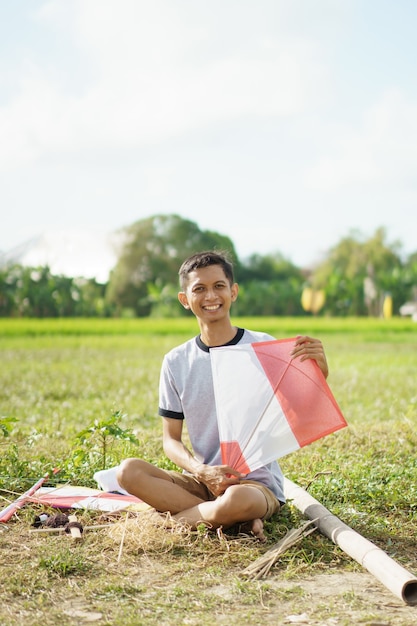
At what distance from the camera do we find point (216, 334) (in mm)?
3643

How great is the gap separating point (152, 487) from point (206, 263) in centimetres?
104

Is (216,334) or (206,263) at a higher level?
(206,263)

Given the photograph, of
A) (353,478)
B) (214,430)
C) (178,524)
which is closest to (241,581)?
(178,524)

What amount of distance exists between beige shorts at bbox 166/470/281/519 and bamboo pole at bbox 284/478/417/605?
17 cm

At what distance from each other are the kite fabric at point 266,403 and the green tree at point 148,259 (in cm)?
2209

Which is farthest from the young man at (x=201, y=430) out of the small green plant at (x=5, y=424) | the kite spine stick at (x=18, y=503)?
the small green plant at (x=5, y=424)

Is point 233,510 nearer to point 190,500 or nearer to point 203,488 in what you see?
point 190,500

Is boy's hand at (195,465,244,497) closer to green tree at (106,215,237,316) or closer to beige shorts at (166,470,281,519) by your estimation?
beige shorts at (166,470,281,519)

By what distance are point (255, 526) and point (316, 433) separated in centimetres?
51

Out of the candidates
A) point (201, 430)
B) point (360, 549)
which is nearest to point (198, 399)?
point (201, 430)

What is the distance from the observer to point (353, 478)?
4.27 metres

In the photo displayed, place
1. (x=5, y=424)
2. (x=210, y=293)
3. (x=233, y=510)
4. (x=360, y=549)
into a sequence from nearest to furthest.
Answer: (x=360, y=549) < (x=233, y=510) < (x=210, y=293) < (x=5, y=424)

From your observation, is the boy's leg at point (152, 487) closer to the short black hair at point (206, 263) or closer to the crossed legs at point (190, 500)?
the crossed legs at point (190, 500)

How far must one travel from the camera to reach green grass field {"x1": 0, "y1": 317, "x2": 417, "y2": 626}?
266cm
